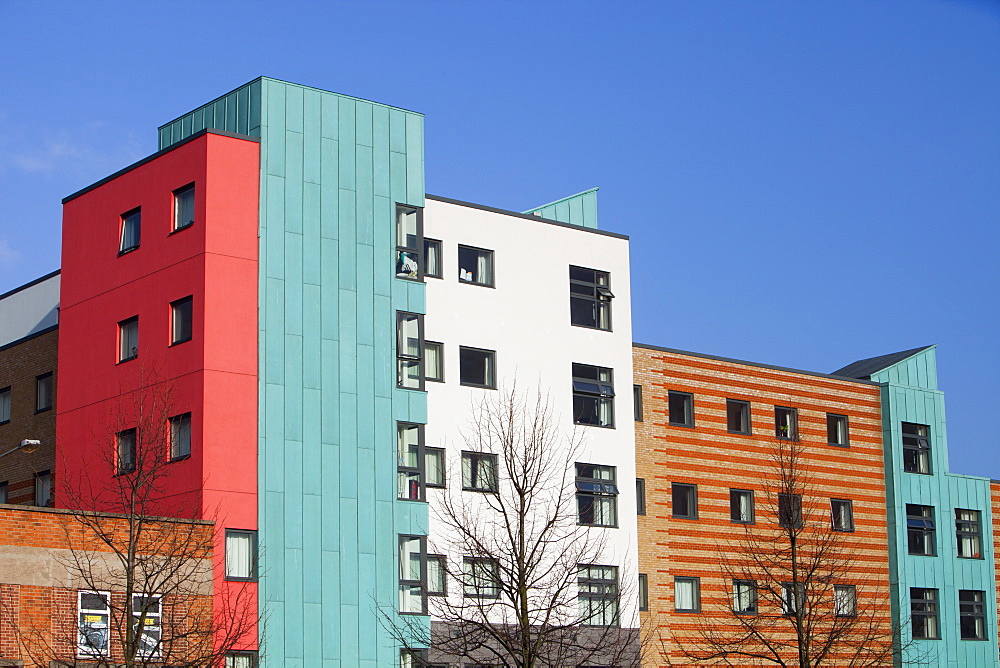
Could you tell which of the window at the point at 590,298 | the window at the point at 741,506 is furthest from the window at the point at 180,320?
the window at the point at 741,506

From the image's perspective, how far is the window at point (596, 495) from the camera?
1887 inches

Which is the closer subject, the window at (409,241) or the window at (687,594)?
the window at (409,241)

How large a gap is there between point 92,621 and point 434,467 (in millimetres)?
11631

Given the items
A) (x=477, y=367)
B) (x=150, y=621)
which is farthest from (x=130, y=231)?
(x=150, y=621)

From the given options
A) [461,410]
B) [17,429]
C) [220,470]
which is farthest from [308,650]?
[17,429]

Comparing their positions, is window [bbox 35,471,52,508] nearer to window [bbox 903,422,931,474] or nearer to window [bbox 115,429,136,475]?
window [bbox 115,429,136,475]

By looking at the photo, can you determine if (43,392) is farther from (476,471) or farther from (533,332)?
(533,332)

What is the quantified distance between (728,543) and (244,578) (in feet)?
64.5

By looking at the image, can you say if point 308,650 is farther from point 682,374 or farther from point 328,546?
point 682,374

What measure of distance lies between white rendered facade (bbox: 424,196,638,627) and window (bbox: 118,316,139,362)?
8473mm

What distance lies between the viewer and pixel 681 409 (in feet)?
172

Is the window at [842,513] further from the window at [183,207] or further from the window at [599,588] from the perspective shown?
the window at [183,207]

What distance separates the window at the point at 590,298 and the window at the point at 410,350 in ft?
22.3

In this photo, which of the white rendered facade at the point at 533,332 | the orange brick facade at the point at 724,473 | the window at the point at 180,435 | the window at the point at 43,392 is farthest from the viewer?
the orange brick facade at the point at 724,473
